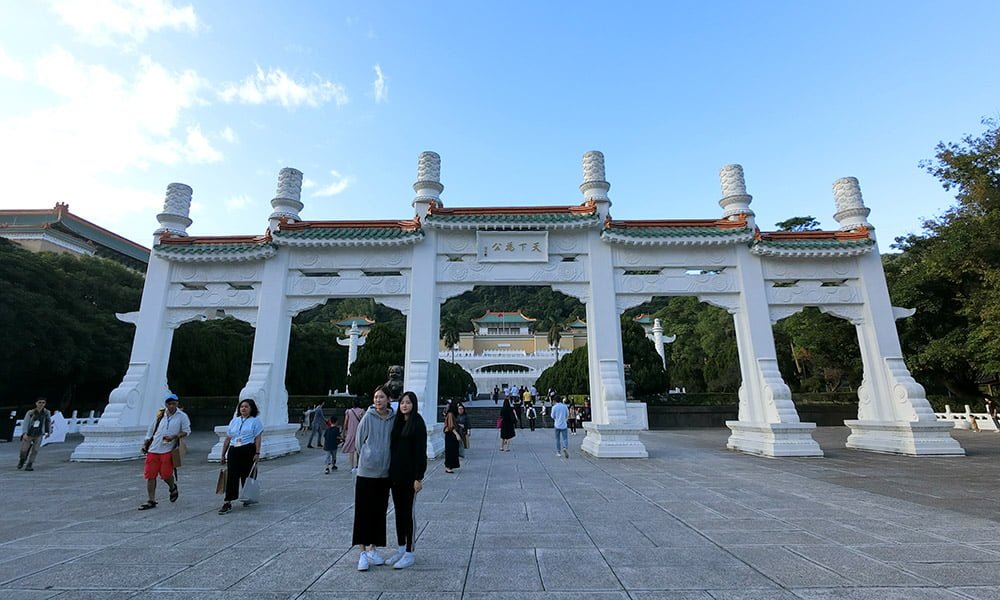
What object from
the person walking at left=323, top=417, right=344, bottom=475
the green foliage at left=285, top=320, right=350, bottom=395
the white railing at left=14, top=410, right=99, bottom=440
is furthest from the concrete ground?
the green foliage at left=285, top=320, right=350, bottom=395

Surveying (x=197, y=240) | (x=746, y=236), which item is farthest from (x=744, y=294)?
(x=197, y=240)

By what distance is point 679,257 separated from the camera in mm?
11805

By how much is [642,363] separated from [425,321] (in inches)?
658

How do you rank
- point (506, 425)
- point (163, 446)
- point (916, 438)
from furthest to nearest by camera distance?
point (506, 425) < point (916, 438) < point (163, 446)

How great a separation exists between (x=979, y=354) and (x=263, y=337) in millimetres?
21215

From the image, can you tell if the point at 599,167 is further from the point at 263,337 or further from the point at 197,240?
the point at 197,240

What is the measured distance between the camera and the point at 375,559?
3658 mm

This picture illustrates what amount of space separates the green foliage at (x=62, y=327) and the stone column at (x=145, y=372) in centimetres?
823

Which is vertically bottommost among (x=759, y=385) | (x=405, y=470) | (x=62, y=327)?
(x=405, y=470)

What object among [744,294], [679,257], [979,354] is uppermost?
[679,257]

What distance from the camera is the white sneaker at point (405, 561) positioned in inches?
142

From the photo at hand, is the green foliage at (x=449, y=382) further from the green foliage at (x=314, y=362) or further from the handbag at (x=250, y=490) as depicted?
the handbag at (x=250, y=490)

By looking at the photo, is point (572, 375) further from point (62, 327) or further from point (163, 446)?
point (163, 446)

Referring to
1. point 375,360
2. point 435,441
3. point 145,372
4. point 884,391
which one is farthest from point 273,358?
point 375,360
